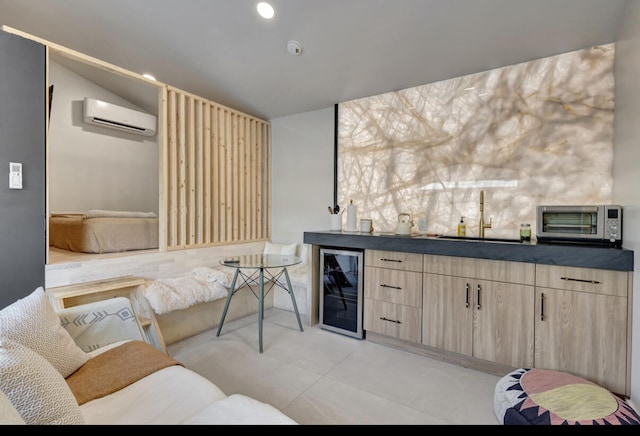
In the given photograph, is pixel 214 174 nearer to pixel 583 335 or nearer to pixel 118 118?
pixel 118 118

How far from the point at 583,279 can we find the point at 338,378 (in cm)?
176

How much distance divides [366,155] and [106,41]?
2908 millimetres

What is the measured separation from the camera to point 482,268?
2.31m

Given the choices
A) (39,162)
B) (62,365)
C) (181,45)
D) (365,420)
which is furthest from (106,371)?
(181,45)

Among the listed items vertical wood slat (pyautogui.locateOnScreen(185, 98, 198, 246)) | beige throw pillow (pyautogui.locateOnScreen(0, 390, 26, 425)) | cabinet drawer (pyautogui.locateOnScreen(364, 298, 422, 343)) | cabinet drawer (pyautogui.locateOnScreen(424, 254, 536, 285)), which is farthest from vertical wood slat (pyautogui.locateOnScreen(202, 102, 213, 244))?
beige throw pillow (pyautogui.locateOnScreen(0, 390, 26, 425))

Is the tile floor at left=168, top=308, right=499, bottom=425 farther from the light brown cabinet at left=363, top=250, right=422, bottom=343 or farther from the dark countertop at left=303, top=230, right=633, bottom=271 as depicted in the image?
the dark countertop at left=303, top=230, right=633, bottom=271

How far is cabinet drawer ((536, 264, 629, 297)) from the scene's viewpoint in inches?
73.7

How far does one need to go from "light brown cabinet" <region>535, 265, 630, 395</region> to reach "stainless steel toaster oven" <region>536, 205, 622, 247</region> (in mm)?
255

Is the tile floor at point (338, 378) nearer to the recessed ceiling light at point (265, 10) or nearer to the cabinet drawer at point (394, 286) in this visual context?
the cabinet drawer at point (394, 286)

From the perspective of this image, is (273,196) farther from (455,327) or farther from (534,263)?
(534,263)

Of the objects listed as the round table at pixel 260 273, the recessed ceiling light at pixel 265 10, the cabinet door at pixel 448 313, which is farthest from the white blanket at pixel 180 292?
the recessed ceiling light at pixel 265 10

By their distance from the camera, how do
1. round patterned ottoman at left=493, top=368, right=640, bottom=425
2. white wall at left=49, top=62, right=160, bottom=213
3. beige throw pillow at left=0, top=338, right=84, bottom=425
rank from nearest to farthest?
beige throw pillow at left=0, top=338, right=84, bottom=425 → round patterned ottoman at left=493, top=368, right=640, bottom=425 → white wall at left=49, top=62, right=160, bottom=213

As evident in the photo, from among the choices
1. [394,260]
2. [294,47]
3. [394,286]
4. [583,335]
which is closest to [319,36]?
[294,47]

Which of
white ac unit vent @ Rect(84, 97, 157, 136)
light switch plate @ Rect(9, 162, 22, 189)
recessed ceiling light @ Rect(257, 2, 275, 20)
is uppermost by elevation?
recessed ceiling light @ Rect(257, 2, 275, 20)
